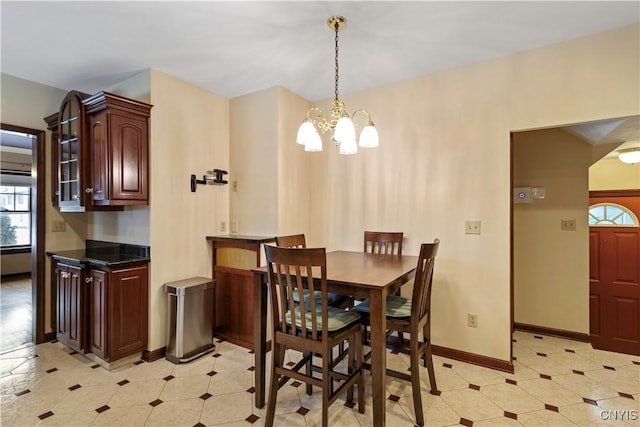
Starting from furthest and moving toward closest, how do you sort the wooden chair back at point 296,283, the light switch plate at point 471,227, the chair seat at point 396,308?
the light switch plate at point 471,227 < the chair seat at point 396,308 < the wooden chair back at point 296,283

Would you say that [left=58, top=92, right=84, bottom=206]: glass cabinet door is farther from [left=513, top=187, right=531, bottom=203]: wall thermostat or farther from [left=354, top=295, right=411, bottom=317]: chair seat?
[left=513, top=187, right=531, bottom=203]: wall thermostat

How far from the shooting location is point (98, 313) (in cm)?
265

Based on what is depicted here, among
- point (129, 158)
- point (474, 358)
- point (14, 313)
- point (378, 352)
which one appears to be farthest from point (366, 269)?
point (14, 313)

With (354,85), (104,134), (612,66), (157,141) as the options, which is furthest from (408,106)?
(104,134)

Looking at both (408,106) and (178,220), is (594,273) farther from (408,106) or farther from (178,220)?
(178,220)

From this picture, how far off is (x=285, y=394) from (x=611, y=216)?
444 cm

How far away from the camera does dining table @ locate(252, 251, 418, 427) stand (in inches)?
69.9

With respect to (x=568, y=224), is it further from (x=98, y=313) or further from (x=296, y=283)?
(x=98, y=313)

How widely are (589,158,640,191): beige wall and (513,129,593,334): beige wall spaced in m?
1.71

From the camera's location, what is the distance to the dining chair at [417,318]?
1.90 metres

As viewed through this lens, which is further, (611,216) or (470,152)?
(611,216)

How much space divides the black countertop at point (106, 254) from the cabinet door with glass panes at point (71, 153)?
1.54 ft

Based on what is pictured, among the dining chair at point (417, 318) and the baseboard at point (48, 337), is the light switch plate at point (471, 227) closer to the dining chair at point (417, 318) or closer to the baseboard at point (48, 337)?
the dining chair at point (417, 318)

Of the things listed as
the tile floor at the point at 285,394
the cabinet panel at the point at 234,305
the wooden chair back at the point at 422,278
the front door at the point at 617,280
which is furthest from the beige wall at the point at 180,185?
the front door at the point at 617,280
